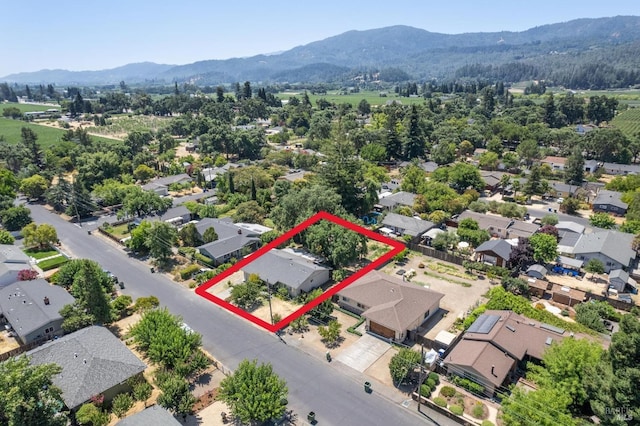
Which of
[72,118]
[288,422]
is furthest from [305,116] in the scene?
[288,422]

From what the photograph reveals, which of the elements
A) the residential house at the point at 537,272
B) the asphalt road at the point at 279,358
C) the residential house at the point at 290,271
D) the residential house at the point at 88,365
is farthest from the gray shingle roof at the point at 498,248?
the residential house at the point at 88,365

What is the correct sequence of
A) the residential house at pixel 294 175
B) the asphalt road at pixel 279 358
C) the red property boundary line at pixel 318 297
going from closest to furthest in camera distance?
the asphalt road at pixel 279 358
the red property boundary line at pixel 318 297
the residential house at pixel 294 175

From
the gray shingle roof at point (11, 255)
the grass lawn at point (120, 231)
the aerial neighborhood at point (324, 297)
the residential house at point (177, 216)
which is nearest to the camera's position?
the aerial neighborhood at point (324, 297)

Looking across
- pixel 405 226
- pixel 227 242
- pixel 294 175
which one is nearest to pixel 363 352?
pixel 227 242

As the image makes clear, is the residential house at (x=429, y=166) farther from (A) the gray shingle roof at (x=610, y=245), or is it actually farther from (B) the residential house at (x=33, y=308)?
(B) the residential house at (x=33, y=308)

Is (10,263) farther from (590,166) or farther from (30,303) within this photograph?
(590,166)

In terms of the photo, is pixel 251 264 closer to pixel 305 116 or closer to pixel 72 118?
pixel 305 116

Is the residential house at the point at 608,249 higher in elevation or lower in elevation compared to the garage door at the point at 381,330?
higher
